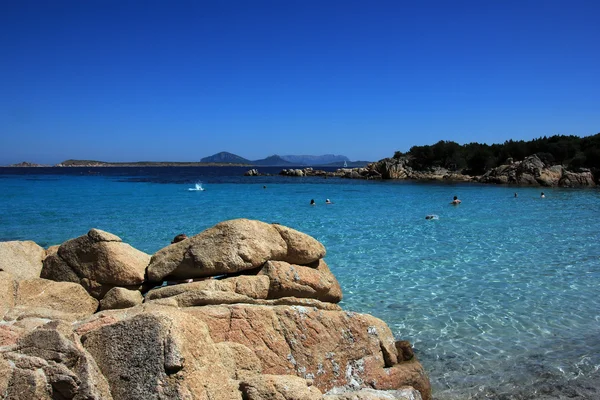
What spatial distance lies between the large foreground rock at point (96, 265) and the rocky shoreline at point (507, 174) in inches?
2401

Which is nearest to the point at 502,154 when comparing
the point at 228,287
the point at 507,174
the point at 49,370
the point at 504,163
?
the point at 504,163

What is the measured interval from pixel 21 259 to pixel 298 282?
18.8 ft

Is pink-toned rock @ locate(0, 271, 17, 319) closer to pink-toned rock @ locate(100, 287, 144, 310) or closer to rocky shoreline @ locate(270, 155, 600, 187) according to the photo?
pink-toned rock @ locate(100, 287, 144, 310)

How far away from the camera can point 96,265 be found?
29.3 ft

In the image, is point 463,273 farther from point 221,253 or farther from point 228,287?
point 228,287

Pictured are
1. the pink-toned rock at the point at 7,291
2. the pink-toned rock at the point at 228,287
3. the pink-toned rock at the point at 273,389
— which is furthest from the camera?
the pink-toned rock at the point at 228,287

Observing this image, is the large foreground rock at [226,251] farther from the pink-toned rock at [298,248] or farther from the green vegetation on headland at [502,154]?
the green vegetation on headland at [502,154]

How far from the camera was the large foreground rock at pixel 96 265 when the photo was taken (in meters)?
8.89

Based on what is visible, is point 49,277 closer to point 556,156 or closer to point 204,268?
point 204,268

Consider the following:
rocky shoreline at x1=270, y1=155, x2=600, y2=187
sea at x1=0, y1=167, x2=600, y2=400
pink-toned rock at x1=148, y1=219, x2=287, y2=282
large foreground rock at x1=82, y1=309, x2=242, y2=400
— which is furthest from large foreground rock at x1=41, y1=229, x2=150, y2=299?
rocky shoreline at x1=270, y1=155, x2=600, y2=187

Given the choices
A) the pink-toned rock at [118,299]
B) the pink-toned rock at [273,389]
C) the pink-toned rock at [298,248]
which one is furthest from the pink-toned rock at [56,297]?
the pink-toned rock at [273,389]

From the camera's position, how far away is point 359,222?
27984 mm

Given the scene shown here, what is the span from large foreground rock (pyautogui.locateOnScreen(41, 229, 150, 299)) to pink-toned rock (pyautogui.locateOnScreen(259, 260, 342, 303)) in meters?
2.68

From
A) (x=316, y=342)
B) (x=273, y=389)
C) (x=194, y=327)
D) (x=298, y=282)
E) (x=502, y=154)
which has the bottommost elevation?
(x=316, y=342)
